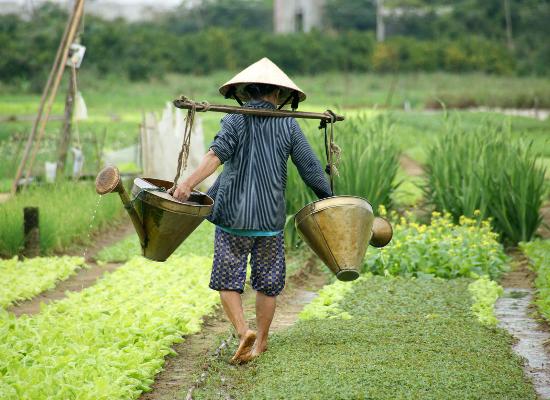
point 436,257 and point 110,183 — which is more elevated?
point 110,183

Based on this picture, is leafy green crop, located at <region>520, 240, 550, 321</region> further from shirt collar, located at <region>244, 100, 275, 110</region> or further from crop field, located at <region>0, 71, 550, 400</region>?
shirt collar, located at <region>244, 100, 275, 110</region>

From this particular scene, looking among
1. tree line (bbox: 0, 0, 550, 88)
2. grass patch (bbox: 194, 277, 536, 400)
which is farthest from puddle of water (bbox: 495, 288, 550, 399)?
tree line (bbox: 0, 0, 550, 88)

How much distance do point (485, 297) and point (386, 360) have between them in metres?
2.00

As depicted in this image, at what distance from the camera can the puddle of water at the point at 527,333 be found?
5.32m

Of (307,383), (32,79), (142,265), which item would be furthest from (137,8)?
(307,383)

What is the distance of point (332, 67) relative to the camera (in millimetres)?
42906

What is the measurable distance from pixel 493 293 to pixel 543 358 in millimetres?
1507

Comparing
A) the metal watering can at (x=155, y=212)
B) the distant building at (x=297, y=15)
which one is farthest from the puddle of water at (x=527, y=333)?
the distant building at (x=297, y=15)

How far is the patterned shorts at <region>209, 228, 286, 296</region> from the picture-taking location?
554 cm

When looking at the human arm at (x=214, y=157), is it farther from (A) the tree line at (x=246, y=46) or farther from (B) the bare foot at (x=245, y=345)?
(A) the tree line at (x=246, y=46)

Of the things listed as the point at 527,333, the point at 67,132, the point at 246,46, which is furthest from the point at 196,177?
the point at 246,46

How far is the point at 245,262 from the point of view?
563 cm

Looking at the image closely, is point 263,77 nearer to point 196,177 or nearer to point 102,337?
point 196,177

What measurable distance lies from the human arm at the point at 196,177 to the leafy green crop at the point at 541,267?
250cm
